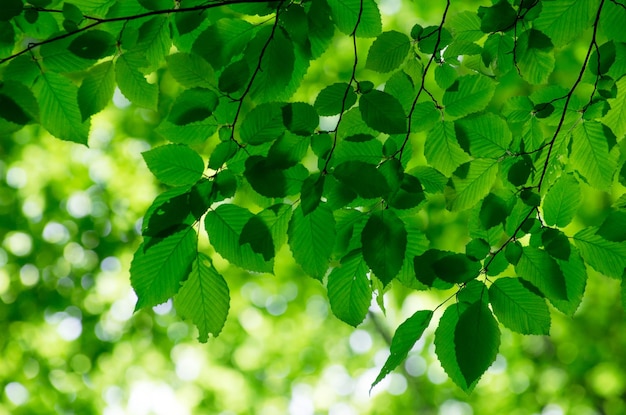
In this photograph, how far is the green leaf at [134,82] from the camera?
4.33 ft

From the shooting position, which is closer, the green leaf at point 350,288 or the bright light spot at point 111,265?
the green leaf at point 350,288

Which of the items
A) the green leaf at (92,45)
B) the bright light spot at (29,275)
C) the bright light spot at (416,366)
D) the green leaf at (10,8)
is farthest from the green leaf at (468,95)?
the bright light spot at (416,366)

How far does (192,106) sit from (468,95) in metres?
0.74

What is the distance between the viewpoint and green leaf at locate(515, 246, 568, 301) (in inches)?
50.1

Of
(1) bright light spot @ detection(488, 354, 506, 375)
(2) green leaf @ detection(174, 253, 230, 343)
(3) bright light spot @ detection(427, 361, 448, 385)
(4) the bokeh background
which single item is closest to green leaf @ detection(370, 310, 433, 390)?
(2) green leaf @ detection(174, 253, 230, 343)

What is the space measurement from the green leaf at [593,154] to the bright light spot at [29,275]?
20.6 ft

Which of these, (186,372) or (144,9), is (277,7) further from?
(186,372)

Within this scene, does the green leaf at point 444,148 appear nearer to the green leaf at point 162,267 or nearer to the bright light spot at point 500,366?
the green leaf at point 162,267

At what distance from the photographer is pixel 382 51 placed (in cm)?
142

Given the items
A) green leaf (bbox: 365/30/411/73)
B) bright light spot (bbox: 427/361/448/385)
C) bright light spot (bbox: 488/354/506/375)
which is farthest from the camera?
bright light spot (bbox: 427/361/448/385)

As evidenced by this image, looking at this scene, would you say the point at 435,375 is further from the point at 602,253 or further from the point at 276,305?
the point at 602,253

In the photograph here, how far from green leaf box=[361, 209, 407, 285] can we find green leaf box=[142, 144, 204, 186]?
1.45ft

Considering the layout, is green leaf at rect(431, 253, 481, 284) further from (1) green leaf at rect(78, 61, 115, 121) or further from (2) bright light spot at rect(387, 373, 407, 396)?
(2) bright light spot at rect(387, 373, 407, 396)

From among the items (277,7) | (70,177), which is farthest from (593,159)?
(70,177)
